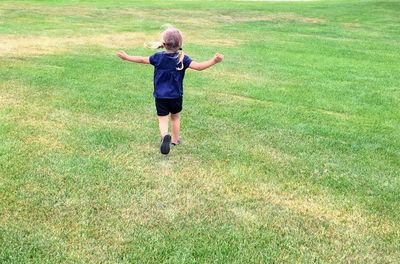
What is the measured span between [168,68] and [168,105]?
543mm

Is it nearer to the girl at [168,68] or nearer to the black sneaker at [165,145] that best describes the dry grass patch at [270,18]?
the girl at [168,68]

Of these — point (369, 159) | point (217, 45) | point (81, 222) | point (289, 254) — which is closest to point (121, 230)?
point (81, 222)

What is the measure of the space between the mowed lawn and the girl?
0.57 metres

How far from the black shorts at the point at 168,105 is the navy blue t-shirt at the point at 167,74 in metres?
0.10

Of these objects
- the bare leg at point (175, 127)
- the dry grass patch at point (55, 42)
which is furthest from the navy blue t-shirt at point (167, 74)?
the dry grass patch at point (55, 42)

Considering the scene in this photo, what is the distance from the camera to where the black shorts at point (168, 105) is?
7.20 metres

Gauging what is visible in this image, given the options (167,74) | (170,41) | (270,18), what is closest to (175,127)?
(167,74)

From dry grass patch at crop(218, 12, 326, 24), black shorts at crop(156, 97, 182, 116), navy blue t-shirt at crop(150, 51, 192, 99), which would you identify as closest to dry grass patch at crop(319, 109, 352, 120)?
black shorts at crop(156, 97, 182, 116)

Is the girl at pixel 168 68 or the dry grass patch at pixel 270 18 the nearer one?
the girl at pixel 168 68

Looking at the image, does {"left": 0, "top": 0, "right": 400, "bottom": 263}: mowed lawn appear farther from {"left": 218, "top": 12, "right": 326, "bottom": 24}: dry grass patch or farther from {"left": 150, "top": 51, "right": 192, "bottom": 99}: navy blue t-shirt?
{"left": 218, "top": 12, "right": 326, "bottom": 24}: dry grass patch

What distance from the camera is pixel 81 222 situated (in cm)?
502

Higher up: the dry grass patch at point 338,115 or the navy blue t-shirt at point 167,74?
the navy blue t-shirt at point 167,74

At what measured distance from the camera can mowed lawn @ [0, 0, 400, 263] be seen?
4.78m

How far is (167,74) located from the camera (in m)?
7.03
